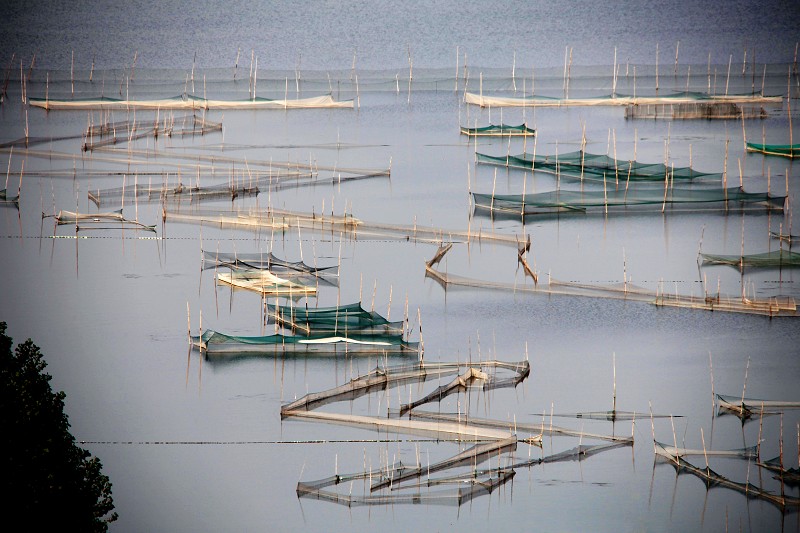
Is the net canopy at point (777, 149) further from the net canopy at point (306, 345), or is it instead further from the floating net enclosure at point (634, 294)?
the net canopy at point (306, 345)

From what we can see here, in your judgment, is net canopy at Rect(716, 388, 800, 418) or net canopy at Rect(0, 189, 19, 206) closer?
net canopy at Rect(716, 388, 800, 418)

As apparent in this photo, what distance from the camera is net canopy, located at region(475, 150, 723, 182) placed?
19578 millimetres

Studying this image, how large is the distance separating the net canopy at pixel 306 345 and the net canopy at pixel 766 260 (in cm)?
439

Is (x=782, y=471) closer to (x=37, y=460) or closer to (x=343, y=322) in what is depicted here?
(x=343, y=322)

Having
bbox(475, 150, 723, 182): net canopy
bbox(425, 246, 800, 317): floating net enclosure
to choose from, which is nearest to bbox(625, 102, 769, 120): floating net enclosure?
bbox(475, 150, 723, 182): net canopy

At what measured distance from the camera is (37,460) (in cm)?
736

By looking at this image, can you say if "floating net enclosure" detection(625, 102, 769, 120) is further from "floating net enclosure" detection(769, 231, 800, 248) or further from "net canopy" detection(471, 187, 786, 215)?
"floating net enclosure" detection(769, 231, 800, 248)

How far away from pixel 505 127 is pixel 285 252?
9259 mm

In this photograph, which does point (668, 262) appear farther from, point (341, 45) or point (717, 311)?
point (341, 45)

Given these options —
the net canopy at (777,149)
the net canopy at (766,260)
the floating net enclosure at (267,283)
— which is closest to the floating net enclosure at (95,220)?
the floating net enclosure at (267,283)

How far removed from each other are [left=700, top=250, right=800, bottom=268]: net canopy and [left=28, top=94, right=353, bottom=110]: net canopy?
14.3 metres

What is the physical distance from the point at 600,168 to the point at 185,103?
34.3 feet

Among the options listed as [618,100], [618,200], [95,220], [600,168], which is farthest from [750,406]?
[618,100]

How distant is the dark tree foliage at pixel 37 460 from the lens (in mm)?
7273
